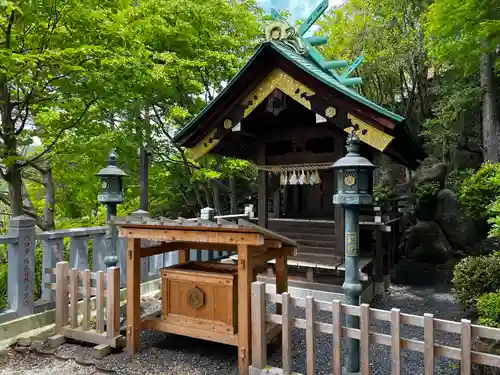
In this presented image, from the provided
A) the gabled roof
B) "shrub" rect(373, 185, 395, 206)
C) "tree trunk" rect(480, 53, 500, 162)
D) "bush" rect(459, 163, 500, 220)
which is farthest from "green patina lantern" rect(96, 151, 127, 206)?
"tree trunk" rect(480, 53, 500, 162)

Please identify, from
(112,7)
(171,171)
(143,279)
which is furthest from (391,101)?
(143,279)

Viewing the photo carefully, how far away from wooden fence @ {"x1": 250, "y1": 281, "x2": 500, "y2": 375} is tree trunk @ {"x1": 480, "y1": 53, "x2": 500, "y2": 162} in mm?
10353

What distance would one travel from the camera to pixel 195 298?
15.0 feet

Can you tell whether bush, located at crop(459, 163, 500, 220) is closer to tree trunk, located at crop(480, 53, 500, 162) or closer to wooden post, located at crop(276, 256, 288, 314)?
tree trunk, located at crop(480, 53, 500, 162)

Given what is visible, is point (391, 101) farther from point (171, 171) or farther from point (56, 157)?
point (56, 157)

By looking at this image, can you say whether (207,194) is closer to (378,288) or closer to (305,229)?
(305,229)

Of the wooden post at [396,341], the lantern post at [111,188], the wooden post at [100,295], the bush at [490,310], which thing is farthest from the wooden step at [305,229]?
the wooden post at [100,295]

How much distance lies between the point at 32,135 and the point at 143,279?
477 centimetres

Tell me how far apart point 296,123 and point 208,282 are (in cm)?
471

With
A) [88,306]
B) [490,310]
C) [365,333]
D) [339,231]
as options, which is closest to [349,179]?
[365,333]

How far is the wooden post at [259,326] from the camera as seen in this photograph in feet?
12.8

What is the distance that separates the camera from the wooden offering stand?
405 centimetres

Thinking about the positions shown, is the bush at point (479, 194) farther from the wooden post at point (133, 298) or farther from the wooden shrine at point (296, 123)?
the wooden post at point (133, 298)

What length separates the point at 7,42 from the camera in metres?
6.20
